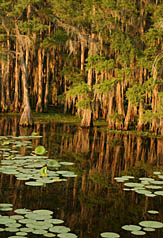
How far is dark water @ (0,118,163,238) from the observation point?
599cm

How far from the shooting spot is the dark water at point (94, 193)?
19.7 ft

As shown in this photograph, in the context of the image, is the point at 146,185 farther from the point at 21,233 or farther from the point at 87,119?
the point at 87,119

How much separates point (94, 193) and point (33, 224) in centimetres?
220

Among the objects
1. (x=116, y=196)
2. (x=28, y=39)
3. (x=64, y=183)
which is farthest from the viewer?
(x=28, y=39)

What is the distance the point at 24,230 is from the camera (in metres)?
5.26

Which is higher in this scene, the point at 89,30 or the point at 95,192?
the point at 89,30

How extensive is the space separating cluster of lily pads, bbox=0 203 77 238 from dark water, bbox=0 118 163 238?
91 mm

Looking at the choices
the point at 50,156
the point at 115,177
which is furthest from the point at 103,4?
the point at 115,177

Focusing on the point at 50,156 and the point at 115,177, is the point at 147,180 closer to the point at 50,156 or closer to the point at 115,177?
the point at 115,177

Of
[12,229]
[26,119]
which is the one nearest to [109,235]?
[12,229]

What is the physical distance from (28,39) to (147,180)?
13147 millimetres

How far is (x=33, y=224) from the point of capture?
551 centimetres

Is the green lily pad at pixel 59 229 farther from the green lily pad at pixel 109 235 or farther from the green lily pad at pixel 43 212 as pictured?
the green lily pad at pixel 43 212

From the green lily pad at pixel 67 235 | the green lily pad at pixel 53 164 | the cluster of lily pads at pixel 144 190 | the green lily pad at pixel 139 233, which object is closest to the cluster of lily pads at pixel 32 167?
the green lily pad at pixel 53 164
